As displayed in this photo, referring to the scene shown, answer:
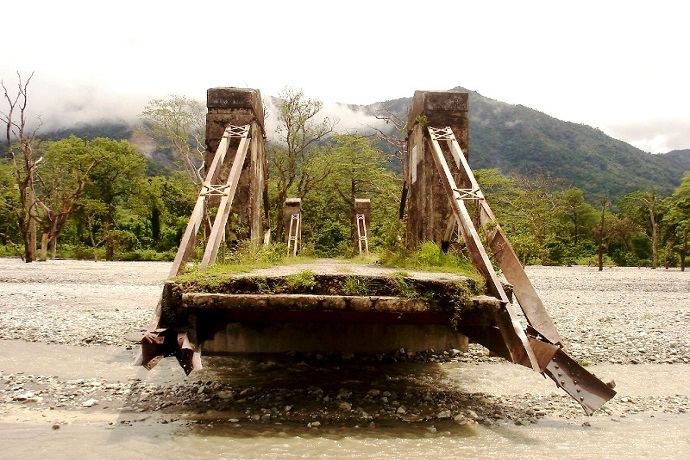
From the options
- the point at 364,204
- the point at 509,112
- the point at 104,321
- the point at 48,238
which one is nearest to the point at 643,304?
the point at 364,204

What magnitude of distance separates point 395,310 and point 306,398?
1.67 m

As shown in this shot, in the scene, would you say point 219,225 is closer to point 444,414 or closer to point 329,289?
A: point 329,289

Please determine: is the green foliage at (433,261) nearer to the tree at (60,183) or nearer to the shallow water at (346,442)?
the shallow water at (346,442)

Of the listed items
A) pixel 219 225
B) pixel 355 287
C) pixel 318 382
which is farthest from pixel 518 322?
pixel 219 225

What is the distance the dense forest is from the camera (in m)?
27.9

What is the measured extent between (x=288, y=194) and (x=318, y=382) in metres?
23.9

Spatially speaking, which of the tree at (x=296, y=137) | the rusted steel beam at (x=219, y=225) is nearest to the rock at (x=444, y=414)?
the rusted steel beam at (x=219, y=225)

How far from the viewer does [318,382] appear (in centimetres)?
637

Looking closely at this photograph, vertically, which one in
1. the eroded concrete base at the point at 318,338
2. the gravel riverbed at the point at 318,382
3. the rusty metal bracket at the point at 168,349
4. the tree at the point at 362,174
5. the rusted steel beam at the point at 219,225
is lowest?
the gravel riverbed at the point at 318,382

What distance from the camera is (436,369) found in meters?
7.29

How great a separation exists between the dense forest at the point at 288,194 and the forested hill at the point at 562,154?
56260 millimetres

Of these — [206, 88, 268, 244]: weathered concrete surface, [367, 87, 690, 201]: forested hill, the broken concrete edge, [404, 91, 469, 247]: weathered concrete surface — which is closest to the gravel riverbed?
the broken concrete edge

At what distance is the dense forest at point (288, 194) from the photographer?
91.5 feet

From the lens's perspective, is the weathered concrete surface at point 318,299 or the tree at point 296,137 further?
the tree at point 296,137
